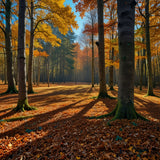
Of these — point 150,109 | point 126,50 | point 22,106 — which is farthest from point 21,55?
point 150,109

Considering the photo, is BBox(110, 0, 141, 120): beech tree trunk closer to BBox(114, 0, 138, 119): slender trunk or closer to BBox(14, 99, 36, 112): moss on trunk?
BBox(114, 0, 138, 119): slender trunk

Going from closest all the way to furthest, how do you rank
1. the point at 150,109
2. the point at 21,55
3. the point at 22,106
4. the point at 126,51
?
the point at 126,51 → the point at 21,55 → the point at 22,106 → the point at 150,109

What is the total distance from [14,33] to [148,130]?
19.1 m

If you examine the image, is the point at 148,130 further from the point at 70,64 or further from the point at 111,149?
the point at 70,64

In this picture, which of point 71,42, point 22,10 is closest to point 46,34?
point 22,10

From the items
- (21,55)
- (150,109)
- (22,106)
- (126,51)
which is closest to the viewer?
(126,51)

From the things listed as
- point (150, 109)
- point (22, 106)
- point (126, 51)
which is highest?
point (126, 51)

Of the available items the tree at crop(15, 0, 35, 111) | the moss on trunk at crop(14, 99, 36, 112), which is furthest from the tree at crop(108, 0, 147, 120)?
the moss on trunk at crop(14, 99, 36, 112)

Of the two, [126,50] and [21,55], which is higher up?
[21,55]

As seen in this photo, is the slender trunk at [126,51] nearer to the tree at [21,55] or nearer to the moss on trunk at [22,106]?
the tree at [21,55]

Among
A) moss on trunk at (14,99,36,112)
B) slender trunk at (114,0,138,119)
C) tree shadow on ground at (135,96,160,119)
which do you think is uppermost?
slender trunk at (114,0,138,119)

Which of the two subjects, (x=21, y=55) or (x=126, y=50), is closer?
(x=126, y=50)

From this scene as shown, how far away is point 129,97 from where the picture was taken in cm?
333

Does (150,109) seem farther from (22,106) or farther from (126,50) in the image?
(22,106)
